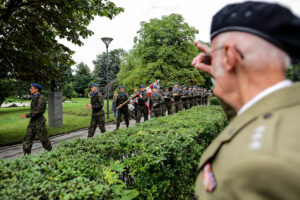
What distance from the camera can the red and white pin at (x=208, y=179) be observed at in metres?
0.98

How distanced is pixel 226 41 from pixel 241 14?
15 centimetres

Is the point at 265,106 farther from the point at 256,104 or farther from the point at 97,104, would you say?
the point at 97,104

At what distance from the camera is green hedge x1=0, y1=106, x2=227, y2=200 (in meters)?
1.75

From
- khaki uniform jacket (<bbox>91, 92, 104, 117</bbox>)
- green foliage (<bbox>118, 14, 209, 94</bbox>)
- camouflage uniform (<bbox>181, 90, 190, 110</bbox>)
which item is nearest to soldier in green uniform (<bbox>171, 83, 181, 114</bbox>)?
camouflage uniform (<bbox>181, 90, 190, 110</bbox>)

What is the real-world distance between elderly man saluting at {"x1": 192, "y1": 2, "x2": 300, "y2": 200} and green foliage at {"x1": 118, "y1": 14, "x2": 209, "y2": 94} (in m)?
24.2

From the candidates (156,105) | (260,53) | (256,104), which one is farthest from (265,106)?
(156,105)

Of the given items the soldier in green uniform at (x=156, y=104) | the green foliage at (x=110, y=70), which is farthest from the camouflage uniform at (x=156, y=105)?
the green foliage at (x=110, y=70)

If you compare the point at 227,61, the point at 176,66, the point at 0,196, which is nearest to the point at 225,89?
the point at 227,61

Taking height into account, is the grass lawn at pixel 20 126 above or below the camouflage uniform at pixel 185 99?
below

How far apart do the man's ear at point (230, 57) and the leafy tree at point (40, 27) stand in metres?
8.06

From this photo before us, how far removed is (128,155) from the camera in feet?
9.79

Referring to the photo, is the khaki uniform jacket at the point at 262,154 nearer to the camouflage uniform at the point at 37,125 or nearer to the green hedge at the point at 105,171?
the green hedge at the point at 105,171

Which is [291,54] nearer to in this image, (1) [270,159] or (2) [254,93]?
(2) [254,93]

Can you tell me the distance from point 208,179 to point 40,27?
10.1m
